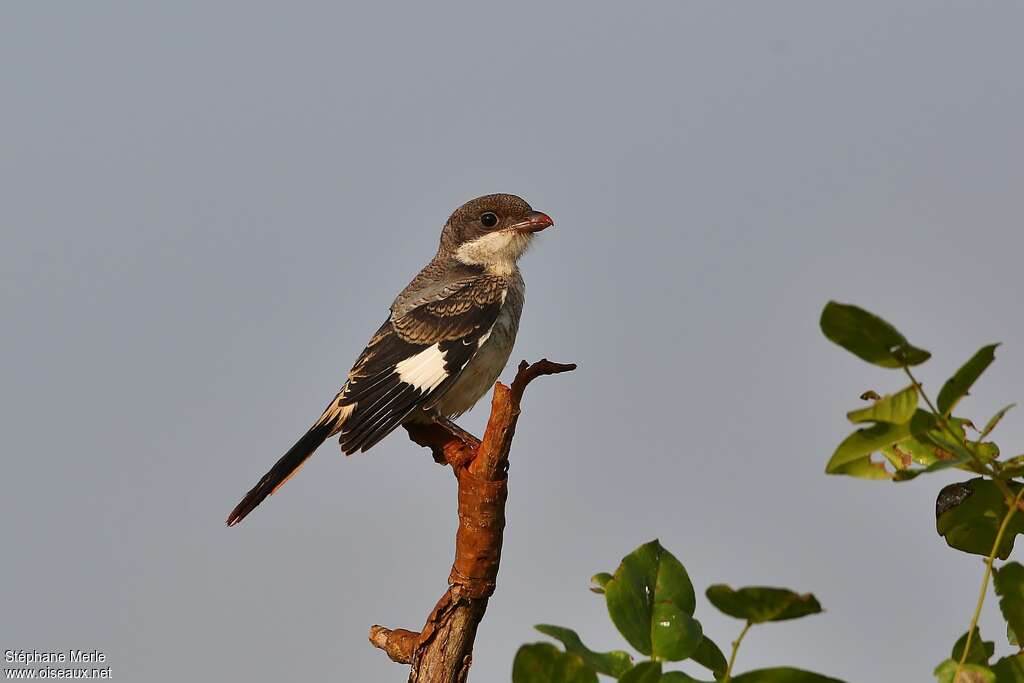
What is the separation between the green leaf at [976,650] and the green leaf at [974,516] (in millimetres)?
207

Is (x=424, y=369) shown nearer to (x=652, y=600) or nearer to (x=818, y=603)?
(x=652, y=600)

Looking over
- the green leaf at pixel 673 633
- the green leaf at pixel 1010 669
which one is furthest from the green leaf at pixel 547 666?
the green leaf at pixel 1010 669

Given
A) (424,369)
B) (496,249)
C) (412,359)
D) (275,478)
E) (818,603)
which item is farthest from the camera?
(496,249)

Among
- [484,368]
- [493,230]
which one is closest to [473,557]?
[484,368]

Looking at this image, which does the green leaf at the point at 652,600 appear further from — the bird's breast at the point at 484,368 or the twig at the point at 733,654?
the bird's breast at the point at 484,368

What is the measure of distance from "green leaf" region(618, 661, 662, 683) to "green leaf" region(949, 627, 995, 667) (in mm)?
528

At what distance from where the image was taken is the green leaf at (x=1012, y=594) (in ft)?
6.78

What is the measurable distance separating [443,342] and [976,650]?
566 centimetres

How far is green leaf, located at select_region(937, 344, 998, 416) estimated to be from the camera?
1682 millimetres

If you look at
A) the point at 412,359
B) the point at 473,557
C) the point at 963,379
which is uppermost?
the point at 412,359

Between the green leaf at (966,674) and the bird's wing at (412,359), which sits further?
the bird's wing at (412,359)

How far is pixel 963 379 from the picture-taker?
5.68 ft

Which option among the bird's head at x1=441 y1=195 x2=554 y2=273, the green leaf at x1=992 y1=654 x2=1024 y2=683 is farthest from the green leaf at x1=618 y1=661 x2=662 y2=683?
Answer: the bird's head at x1=441 y1=195 x2=554 y2=273

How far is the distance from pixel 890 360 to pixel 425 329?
6029 mm
